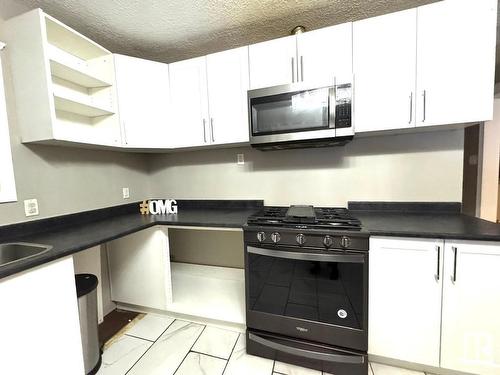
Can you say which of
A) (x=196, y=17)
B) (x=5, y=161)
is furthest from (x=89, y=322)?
(x=196, y=17)

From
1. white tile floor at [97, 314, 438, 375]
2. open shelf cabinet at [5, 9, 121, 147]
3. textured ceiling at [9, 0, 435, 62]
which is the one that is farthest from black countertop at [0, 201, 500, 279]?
textured ceiling at [9, 0, 435, 62]

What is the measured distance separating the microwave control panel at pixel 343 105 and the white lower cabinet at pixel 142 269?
5.24 ft

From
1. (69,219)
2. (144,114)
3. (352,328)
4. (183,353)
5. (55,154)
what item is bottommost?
(183,353)

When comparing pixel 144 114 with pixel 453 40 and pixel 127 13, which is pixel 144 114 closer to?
pixel 127 13

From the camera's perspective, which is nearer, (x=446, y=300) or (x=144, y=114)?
(x=446, y=300)

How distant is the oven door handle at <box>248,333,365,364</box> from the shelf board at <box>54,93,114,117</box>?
80.6 inches

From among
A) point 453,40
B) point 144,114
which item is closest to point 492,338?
point 453,40

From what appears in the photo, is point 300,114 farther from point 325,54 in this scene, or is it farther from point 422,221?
point 422,221

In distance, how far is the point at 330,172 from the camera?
196 centimetres

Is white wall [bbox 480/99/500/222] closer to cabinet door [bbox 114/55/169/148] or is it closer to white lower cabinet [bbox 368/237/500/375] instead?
white lower cabinet [bbox 368/237/500/375]

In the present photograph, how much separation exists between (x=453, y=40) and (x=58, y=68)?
2.54m

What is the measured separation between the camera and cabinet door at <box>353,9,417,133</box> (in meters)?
1.40

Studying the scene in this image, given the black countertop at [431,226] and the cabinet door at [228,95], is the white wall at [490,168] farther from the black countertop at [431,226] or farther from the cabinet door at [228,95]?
the cabinet door at [228,95]

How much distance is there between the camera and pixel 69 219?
1693 mm
